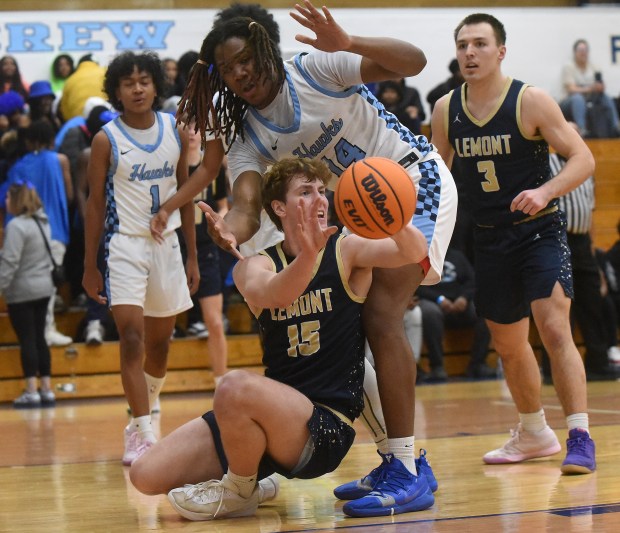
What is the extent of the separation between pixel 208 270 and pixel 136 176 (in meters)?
2.39

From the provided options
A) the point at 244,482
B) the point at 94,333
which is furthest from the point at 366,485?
the point at 94,333

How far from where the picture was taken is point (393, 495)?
4.11 m

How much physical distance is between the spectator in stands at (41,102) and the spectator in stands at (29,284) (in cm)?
219

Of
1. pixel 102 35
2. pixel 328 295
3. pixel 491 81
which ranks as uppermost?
pixel 102 35

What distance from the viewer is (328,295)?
13.6ft

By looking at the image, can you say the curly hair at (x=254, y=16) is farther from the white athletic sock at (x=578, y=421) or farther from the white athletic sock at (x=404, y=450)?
the white athletic sock at (x=578, y=421)

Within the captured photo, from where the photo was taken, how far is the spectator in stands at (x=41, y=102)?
37.6 feet

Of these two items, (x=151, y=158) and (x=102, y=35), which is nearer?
(x=151, y=158)

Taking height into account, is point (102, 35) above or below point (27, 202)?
above

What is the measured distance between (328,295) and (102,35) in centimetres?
901

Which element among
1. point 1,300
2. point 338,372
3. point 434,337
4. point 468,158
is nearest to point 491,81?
point 468,158

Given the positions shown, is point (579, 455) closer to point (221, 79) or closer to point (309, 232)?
point (309, 232)

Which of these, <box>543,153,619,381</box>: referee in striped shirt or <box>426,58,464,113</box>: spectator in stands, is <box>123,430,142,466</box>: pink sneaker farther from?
<box>426,58,464,113</box>: spectator in stands

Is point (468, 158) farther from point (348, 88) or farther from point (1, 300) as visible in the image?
point (1, 300)
